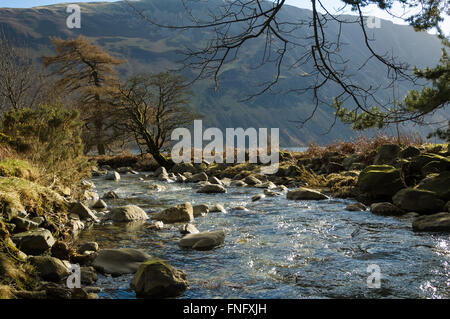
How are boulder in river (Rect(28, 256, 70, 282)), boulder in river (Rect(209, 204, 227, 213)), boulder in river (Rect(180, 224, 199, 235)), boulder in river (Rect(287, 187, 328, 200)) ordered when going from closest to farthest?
boulder in river (Rect(28, 256, 70, 282)) < boulder in river (Rect(180, 224, 199, 235)) < boulder in river (Rect(209, 204, 227, 213)) < boulder in river (Rect(287, 187, 328, 200))

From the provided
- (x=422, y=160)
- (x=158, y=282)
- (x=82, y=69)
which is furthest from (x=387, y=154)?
(x=82, y=69)

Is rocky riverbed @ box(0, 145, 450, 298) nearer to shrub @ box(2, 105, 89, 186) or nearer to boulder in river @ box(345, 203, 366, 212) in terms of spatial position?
boulder in river @ box(345, 203, 366, 212)

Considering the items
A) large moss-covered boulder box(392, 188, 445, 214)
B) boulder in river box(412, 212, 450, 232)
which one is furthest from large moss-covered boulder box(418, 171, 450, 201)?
boulder in river box(412, 212, 450, 232)

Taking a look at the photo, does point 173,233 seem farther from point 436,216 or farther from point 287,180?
point 287,180

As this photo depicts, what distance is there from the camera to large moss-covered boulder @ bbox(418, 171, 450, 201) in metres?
6.68

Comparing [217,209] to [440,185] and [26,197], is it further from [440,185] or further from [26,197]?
[440,185]

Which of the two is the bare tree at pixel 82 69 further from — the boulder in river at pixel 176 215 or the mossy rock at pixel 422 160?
→ the mossy rock at pixel 422 160

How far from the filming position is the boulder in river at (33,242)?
13.6 feet

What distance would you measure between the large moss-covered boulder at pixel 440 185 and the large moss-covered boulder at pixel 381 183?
2.30 feet

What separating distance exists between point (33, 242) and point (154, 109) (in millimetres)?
17621

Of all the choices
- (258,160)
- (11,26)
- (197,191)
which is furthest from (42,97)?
(11,26)

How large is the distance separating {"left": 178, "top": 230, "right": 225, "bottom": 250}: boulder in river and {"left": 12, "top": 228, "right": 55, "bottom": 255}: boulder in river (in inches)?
64.6

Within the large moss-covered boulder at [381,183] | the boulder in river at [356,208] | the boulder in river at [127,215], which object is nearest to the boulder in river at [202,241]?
the boulder in river at [127,215]

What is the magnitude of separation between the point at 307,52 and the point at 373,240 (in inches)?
121
